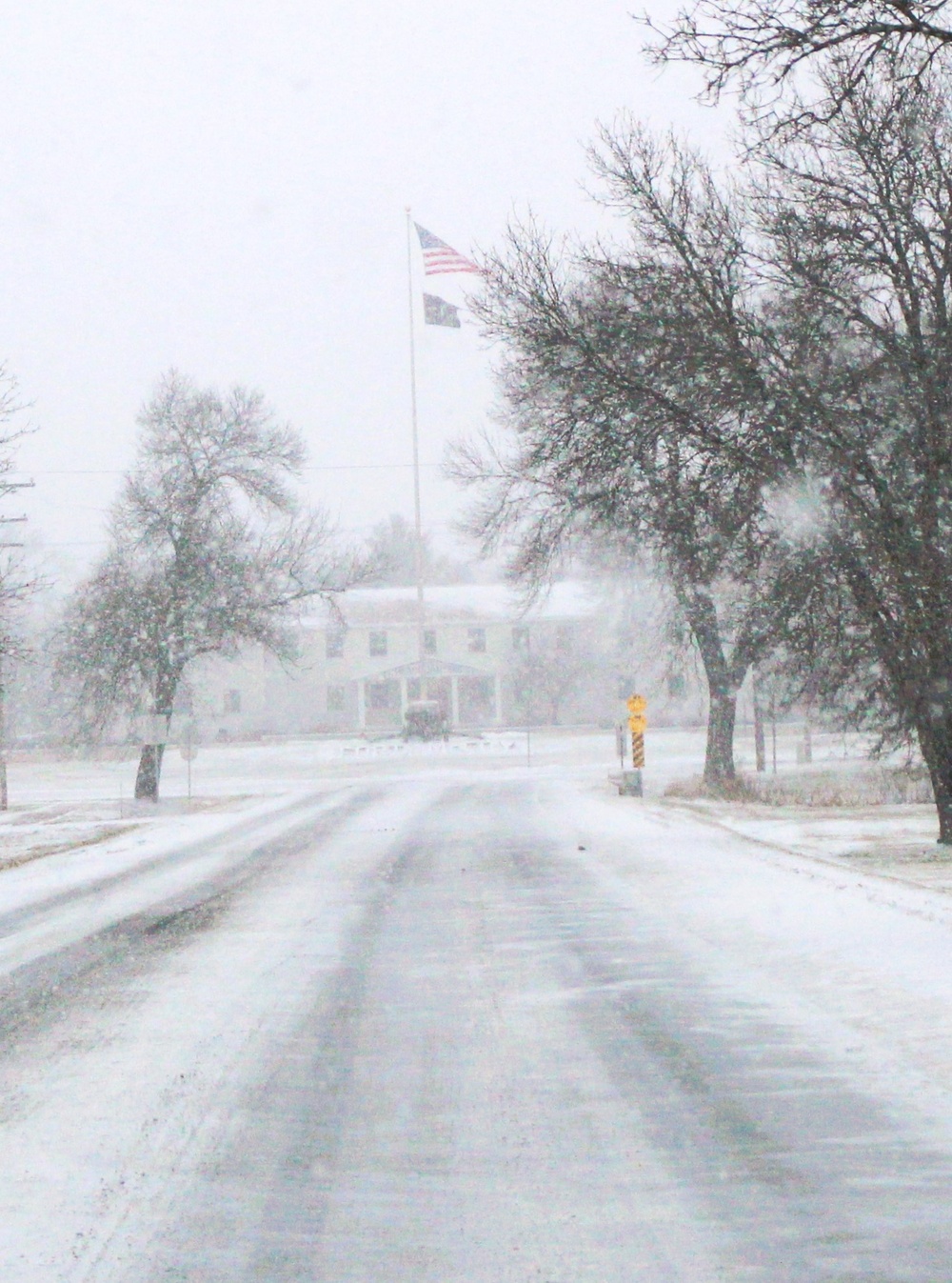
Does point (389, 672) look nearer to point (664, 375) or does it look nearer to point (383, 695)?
point (383, 695)

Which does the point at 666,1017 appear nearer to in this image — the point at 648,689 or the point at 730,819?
the point at 730,819

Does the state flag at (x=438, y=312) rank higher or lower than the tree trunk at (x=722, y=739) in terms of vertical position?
higher

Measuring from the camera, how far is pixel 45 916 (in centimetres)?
1168

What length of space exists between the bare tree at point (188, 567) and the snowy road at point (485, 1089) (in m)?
21.9

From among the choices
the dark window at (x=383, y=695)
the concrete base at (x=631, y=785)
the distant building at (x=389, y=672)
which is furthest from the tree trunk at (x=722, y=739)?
the dark window at (x=383, y=695)

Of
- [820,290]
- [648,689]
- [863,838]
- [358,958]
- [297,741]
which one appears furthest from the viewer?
[648,689]

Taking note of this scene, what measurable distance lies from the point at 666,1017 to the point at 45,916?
6495mm

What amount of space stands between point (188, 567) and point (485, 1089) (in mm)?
29370

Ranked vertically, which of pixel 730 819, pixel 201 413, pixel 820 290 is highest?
pixel 201 413

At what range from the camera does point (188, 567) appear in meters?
34.2

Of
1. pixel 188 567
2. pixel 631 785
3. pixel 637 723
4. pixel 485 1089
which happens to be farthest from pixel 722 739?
pixel 485 1089


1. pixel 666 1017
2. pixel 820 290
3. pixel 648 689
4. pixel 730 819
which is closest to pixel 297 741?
pixel 648 689

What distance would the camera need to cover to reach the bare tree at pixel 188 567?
109ft

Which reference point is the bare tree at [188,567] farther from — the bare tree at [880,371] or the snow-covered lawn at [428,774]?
the bare tree at [880,371]
